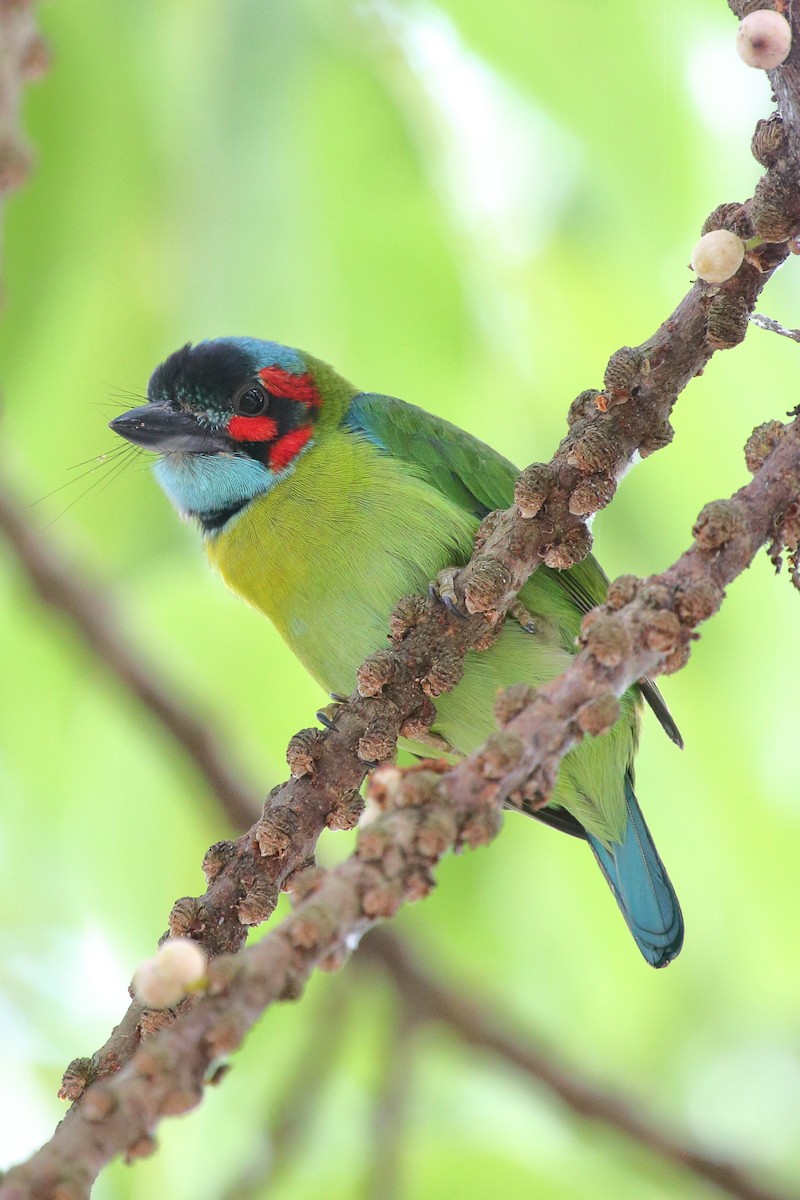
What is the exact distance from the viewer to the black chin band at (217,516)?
3.13 m

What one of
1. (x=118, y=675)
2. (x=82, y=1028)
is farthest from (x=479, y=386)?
(x=82, y=1028)

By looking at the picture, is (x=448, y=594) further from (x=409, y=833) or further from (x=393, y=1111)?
(x=393, y=1111)

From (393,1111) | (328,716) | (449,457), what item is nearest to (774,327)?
(328,716)

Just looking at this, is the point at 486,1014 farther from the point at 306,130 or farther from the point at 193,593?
the point at 306,130

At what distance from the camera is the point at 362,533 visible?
281 centimetres

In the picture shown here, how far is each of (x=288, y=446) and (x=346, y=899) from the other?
7.24 ft

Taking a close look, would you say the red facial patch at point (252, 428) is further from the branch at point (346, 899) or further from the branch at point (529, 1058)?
the branch at point (346, 899)

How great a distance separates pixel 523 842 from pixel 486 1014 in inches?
23.0

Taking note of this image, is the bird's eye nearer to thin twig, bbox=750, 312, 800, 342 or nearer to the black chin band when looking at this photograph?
the black chin band

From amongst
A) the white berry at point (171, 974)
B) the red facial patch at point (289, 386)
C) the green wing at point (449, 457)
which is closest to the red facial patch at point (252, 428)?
the red facial patch at point (289, 386)

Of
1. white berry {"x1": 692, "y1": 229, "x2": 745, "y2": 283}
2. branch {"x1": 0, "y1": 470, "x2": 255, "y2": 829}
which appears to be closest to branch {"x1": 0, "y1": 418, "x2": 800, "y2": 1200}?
white berry {"x1": 692, "y1": 229, "x2": 745, "y2": 283}

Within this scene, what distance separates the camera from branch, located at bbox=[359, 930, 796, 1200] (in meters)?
2.67

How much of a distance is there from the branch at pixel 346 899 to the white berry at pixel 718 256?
17.7 inches

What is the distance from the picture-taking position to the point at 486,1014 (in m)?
2.97
